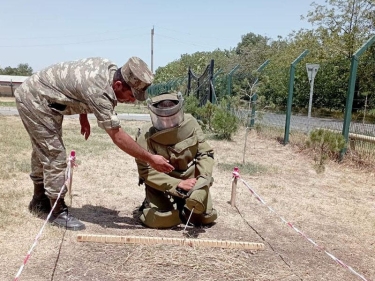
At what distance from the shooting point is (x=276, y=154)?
28.2 ft

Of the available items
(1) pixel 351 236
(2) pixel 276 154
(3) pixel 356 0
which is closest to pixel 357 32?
(3) pixel 356 0

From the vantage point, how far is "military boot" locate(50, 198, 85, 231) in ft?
11.8

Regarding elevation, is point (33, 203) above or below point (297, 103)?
below

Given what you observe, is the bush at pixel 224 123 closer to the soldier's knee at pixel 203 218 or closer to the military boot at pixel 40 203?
the soldier's knee at pixel 203 218

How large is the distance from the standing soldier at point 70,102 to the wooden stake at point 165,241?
393 millimetres

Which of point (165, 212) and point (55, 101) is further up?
point (55, 101)

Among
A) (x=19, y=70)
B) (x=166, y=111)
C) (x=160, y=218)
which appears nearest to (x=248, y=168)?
(x=160, y=218)

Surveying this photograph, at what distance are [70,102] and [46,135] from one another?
1.17 ft

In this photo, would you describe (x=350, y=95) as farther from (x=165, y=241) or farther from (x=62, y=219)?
(x=62, y=219)

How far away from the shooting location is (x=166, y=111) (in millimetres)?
3504

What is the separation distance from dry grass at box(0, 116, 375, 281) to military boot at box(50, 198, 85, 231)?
0.33 feet

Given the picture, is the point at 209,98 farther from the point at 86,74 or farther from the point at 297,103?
the point at 86,74

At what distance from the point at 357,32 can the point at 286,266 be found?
74.2 feet

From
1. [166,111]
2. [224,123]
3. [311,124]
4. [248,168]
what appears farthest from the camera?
[224,123]
